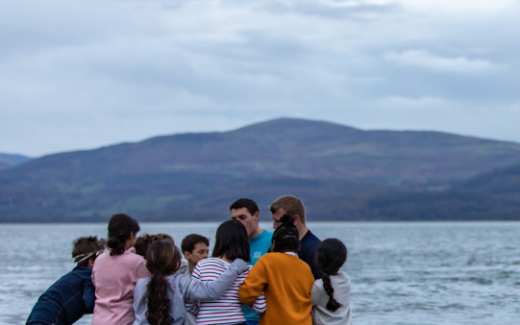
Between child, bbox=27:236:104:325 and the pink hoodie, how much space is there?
0.99ft

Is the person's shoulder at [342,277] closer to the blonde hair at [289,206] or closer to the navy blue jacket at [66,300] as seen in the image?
the blonde hair at [289,206]

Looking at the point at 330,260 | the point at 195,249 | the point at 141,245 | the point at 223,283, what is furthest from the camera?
the point at 141,245

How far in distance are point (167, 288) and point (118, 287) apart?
48cm

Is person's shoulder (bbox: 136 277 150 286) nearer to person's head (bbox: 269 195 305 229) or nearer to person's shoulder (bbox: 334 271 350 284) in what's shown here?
person's head (bbox: 269 195 305 229)

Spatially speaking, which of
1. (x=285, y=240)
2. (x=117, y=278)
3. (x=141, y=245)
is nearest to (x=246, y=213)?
(x=285, y=240)

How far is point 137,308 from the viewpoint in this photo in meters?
5.41

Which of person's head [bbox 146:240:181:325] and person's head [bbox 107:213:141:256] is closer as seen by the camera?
person's head [bbox 146:240:181:325]

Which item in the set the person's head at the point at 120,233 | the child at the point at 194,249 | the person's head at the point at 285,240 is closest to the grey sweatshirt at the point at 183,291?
the person's head at the point at 285,240

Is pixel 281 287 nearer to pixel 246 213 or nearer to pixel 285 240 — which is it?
pixel 285 240

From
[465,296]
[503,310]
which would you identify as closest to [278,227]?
[503,310]

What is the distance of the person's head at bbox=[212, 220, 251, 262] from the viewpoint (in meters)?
5.42

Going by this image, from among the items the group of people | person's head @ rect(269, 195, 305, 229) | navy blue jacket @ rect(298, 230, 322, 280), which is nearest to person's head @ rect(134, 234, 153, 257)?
the group of people

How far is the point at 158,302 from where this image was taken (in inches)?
207

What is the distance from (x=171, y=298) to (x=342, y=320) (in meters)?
1.42
